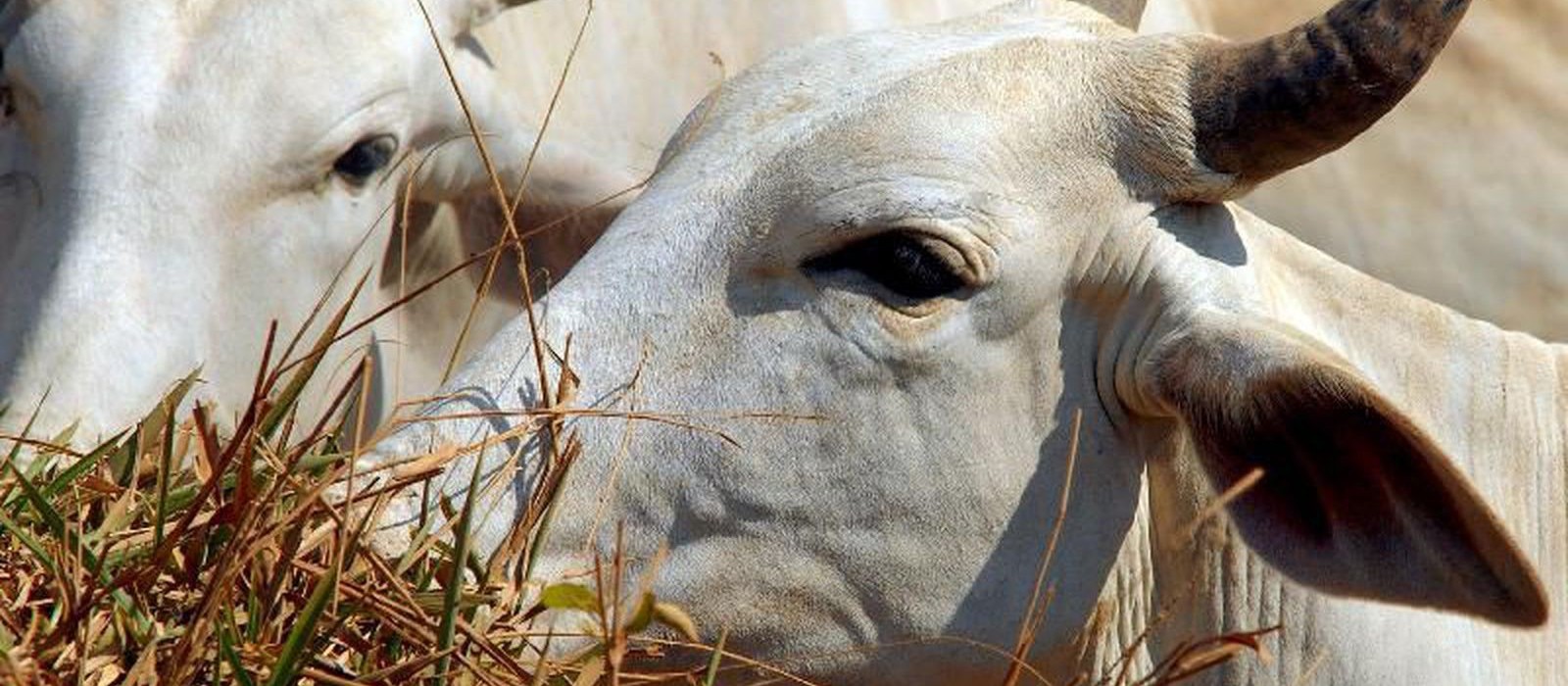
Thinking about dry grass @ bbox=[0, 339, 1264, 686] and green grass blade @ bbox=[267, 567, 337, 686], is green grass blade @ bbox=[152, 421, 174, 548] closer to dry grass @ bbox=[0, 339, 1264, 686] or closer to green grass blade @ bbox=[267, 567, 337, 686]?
dry grass @ bbox=[0, 339, 1264, 686]

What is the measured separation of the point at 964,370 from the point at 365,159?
229cm

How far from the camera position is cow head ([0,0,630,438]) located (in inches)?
192

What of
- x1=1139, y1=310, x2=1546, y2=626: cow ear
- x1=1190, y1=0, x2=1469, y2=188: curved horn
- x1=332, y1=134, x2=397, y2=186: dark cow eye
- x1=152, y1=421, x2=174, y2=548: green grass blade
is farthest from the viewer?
x1=332, y1=134, x2=397, y2=186: dark cow eye

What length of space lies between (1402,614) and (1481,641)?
0.44 ft

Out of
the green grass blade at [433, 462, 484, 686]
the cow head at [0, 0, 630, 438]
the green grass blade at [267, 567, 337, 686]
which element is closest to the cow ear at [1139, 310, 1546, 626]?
the green grass blade at [433, 462, 484, 686]

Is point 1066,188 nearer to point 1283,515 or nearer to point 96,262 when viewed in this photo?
point 1283,515

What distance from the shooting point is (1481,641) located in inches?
143

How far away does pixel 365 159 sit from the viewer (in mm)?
5414

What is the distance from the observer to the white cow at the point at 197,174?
4.88 metres

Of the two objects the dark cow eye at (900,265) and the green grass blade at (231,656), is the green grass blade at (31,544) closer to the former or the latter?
the green grass blade at (231,656)

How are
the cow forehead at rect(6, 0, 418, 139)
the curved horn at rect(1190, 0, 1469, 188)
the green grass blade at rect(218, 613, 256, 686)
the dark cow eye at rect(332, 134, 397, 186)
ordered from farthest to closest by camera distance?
the dark cow eye at rect(332, 134, 397, 186)
the cow forehead at rect(6, 0, 418, 139)
the curved horn at rect(1190, 0, 1469, 188)
the green grass blade at rect(218, 613, 256, 686)

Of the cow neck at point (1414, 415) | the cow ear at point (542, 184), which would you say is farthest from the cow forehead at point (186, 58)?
the cow neck at point (1414, 415)

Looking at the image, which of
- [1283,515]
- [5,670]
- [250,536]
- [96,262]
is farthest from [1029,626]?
[96,262]

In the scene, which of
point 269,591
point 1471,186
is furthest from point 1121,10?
point 1471,186
